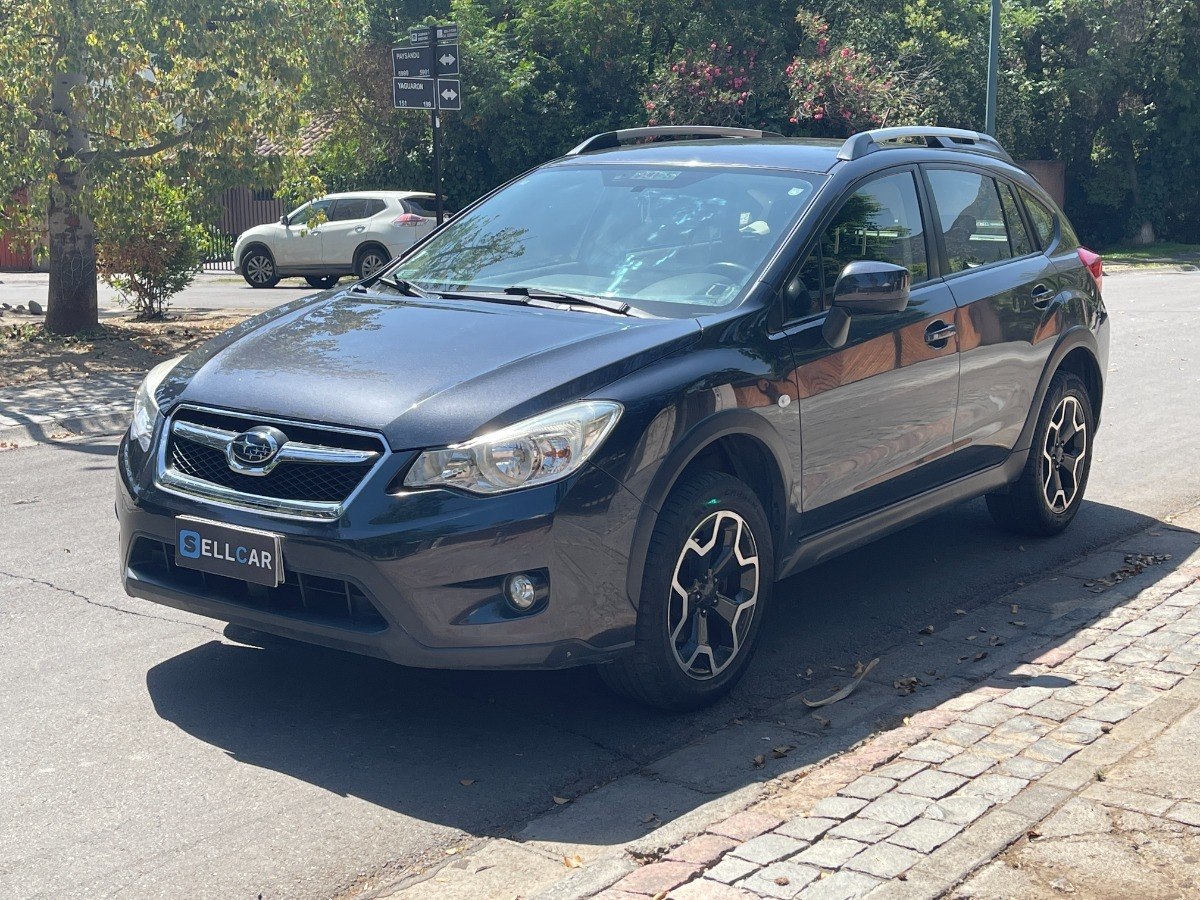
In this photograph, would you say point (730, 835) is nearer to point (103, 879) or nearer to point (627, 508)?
point (627, 508)

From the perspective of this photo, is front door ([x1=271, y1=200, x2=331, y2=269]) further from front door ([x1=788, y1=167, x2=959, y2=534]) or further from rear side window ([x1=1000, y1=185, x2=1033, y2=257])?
front door ([x1=788, y1=167, x2=959, y2=534])

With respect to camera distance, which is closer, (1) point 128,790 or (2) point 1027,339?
(1) point 128,790

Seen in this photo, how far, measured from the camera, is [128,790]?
4254 millimetres

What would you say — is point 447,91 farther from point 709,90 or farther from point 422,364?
point 709,90

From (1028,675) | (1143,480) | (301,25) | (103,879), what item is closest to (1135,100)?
(301,25)

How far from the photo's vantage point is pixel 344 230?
24.9 meters

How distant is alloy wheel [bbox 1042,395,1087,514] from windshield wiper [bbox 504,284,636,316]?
2.75 metres

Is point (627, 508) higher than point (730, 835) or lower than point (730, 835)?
higher

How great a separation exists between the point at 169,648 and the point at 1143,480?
18.9 ft

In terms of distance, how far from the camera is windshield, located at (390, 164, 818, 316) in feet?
17.8

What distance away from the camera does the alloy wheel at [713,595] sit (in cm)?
479

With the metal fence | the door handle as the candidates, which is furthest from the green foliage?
the metal fence

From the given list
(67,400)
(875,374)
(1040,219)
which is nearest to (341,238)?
(67,400)

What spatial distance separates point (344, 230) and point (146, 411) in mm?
20292
